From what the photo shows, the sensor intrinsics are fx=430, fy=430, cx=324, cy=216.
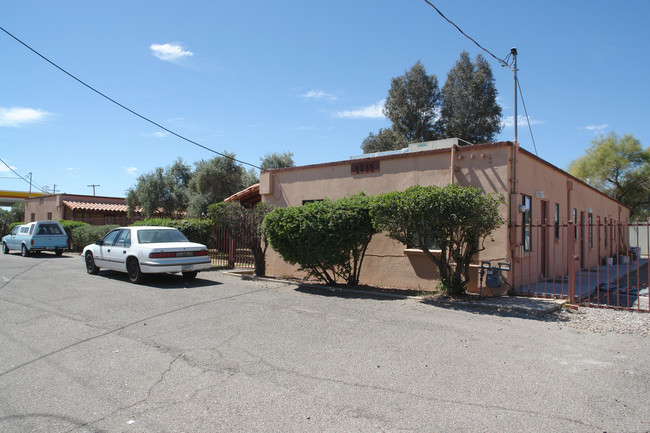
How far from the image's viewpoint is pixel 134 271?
11477 millimetres

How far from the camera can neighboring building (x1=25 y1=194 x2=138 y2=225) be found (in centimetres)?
2959

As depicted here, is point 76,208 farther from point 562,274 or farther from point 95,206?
point 562,274

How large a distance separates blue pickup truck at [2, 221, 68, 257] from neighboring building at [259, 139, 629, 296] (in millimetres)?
12790

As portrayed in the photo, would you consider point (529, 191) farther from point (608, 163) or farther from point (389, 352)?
point (608, 163)

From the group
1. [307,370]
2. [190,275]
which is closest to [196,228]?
[190,275]

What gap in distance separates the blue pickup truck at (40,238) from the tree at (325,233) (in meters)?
15.2

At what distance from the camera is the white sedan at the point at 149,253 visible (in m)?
11.1

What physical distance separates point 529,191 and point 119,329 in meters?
9.93

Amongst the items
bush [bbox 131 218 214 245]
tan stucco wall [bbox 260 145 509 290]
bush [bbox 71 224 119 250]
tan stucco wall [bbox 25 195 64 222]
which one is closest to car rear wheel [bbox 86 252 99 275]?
bush [bbox 131 218 214 245]

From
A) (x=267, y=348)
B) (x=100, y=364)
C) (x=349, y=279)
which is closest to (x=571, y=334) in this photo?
(x=267, y=348)

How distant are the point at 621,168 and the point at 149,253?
1385 inches

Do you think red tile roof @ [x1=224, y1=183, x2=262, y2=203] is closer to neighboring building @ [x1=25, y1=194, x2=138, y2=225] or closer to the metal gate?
the metal gate

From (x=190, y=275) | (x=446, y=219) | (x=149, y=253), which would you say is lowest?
(x=190, y=275)

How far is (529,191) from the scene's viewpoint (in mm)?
11180
